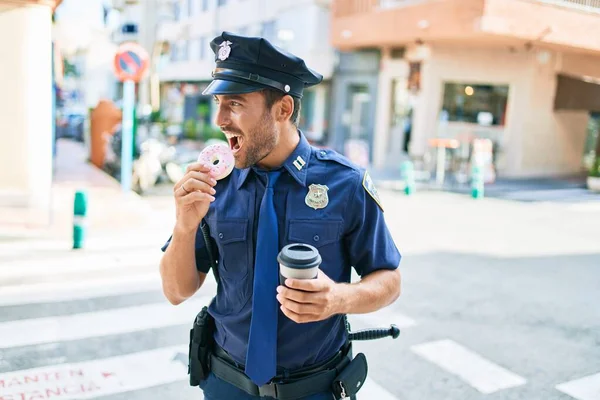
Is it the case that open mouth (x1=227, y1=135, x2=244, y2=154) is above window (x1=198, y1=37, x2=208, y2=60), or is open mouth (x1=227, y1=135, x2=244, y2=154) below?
below

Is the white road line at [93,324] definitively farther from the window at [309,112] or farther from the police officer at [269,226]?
the window at [309,112]

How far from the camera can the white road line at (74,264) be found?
7141 millimetres

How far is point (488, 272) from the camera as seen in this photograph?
8.22 m

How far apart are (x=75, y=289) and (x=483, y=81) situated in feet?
57.1

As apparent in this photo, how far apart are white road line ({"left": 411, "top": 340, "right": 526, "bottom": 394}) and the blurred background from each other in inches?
0.8

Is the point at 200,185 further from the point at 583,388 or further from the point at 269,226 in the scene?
the point at 583,388

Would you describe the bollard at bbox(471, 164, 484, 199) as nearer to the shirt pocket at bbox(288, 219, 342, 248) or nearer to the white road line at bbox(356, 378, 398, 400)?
the white road line at bbox(356, 378, 398, 400)

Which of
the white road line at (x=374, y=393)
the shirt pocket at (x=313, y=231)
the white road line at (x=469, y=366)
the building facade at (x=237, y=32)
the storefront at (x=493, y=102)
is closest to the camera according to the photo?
the shirt pocket at (x=313, y=231)

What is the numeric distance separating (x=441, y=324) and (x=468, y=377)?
1.25 metres

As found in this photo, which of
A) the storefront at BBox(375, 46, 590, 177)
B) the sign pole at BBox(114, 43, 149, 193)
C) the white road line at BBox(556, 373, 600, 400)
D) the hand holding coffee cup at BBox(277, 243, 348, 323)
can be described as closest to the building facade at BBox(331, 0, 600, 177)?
the storefront at BBox(375, 46, 590, 177)

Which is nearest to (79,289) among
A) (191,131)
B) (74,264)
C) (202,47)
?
(74,264)

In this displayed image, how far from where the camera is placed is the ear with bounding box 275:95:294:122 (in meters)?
2.17

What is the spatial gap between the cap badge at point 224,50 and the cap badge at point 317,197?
0.56 metres

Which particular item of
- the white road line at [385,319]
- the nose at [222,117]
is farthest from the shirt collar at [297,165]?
the white road line at [385,319]
